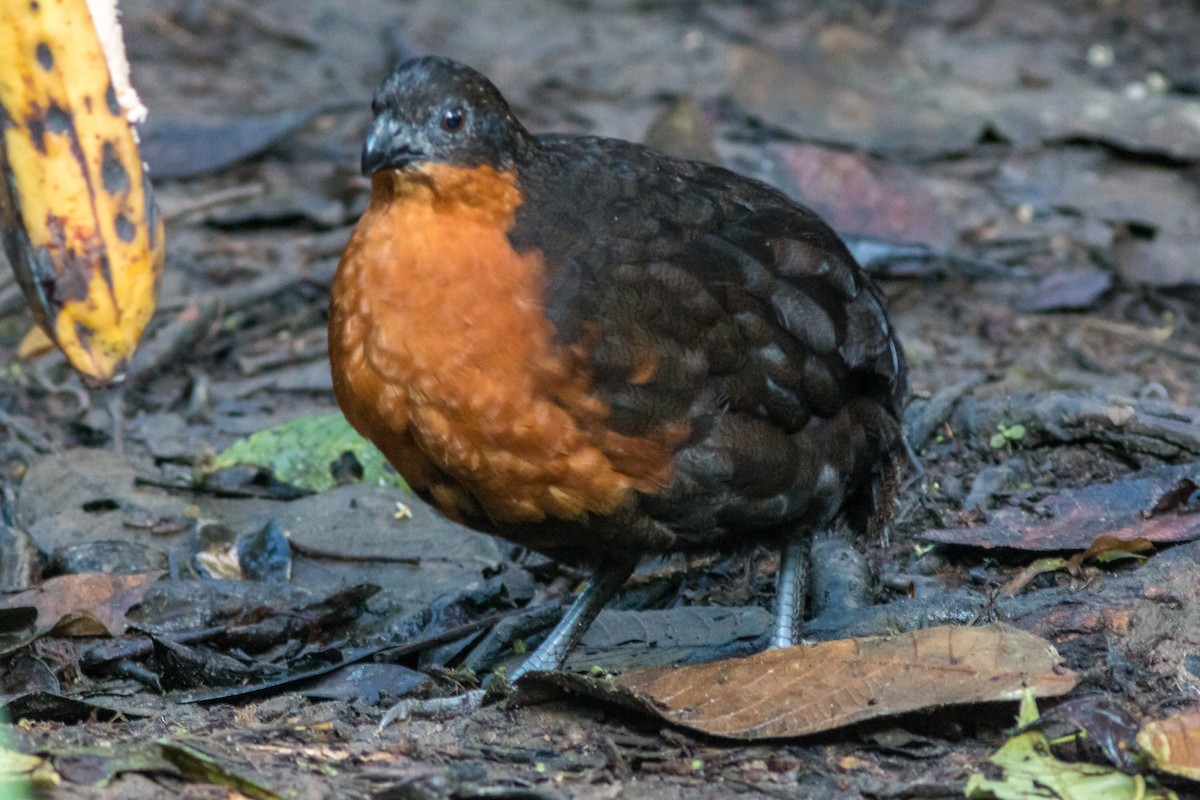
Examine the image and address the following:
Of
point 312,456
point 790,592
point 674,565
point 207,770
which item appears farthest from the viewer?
point 312,456

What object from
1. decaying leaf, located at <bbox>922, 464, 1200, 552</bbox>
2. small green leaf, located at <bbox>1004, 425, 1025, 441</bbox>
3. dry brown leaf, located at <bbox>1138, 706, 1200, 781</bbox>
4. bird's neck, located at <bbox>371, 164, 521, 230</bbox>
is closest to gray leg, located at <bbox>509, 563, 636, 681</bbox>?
decaying leaf, located at <bbox>922, 464, 1200, 552</bbox>

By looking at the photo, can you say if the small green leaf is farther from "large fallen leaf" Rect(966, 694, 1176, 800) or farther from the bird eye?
the bird eye

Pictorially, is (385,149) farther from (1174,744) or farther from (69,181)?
(1174,744)

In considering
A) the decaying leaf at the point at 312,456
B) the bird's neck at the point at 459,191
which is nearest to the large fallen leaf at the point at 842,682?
the bird's neck at the point at 459,191

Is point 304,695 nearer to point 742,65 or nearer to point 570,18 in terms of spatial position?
point 742,65

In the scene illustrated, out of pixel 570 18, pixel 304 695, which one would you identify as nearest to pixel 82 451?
pixel 304 695

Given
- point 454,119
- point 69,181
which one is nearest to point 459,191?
point 454,119

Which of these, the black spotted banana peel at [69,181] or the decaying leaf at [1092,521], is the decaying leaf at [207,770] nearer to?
the black spotted banana peel at [69,181]
